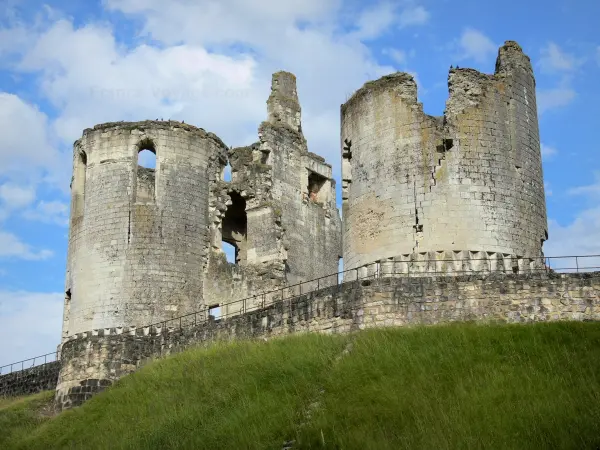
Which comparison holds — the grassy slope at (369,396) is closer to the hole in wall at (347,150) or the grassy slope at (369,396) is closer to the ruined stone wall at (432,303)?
the ruined stone wall at (432,303)

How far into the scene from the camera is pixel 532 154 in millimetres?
28406

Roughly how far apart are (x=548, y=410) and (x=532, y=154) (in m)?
11.5

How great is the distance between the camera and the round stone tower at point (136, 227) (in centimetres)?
3306

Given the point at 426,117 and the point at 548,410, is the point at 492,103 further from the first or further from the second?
the point at 548,410

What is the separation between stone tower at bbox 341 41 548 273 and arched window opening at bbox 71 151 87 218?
1093cm

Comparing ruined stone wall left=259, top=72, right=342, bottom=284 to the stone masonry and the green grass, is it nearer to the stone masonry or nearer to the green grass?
the stone masonry

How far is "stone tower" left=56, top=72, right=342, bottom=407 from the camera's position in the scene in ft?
109

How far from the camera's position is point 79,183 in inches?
1414

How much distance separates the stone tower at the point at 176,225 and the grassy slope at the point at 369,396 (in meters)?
6.81

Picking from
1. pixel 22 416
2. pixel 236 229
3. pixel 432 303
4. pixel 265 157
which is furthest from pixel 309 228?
pixel 432 303

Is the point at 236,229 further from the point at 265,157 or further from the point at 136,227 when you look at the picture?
the point at 136,227

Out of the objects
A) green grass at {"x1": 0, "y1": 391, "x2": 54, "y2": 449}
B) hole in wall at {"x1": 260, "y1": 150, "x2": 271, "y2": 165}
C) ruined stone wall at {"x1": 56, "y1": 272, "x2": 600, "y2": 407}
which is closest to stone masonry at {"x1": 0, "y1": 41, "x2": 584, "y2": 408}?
ruined stone wall at {"x1": 56, "y1": 272, "x2": 600, "y2": 407}

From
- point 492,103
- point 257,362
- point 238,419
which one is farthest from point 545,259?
point 238,419

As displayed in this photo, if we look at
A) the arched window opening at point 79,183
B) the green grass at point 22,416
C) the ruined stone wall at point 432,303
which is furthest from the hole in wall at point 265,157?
the green grass at point 22,416
